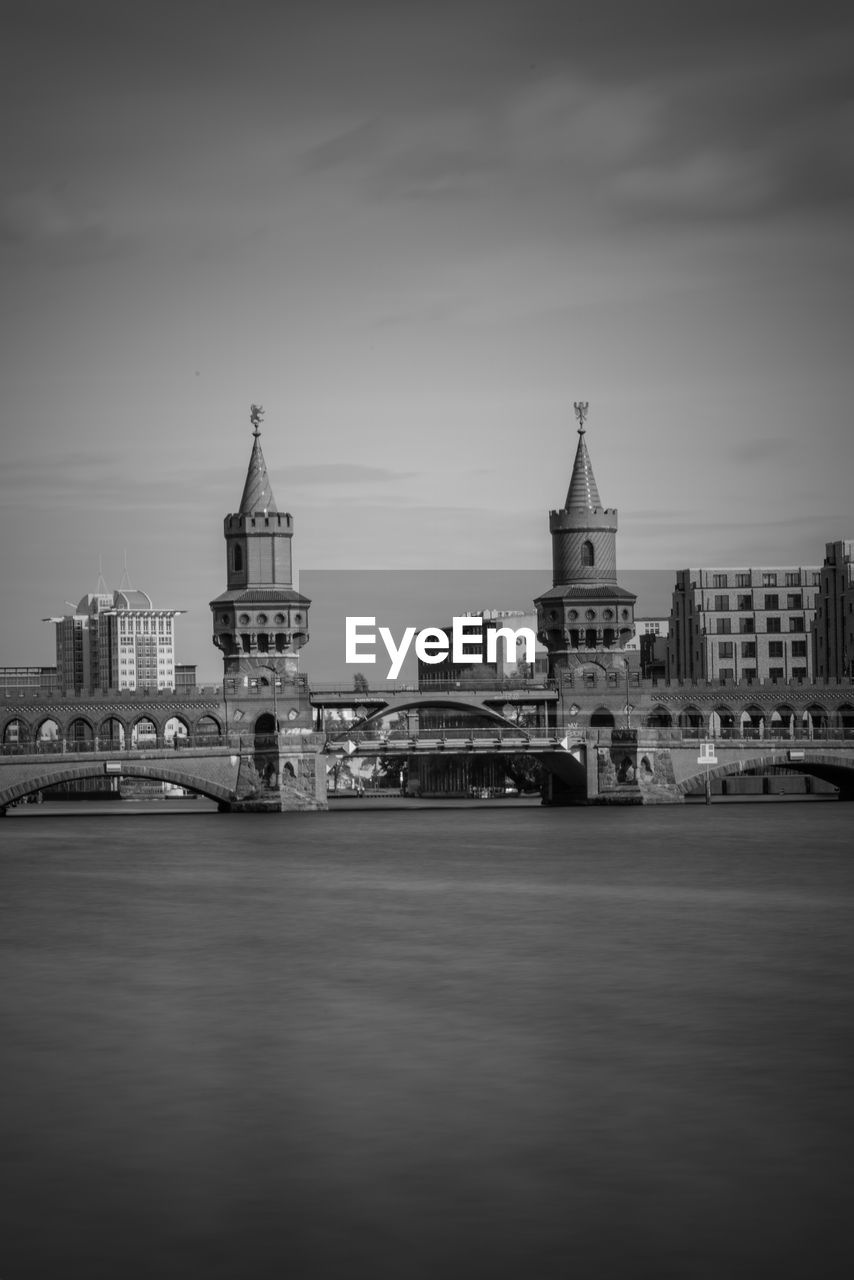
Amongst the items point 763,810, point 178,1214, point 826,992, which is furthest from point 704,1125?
point 763,810

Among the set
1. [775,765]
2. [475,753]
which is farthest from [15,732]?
[775,765]

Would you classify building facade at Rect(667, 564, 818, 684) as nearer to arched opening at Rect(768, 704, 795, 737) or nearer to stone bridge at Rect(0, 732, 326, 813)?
arched opening at Rect(768, 704, 795, 737)

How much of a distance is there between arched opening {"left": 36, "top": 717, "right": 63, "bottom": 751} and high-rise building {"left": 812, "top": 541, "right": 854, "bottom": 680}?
53.9 metres

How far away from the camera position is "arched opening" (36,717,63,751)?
3944 inches

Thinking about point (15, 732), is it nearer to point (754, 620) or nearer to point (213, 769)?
point (213, 769)

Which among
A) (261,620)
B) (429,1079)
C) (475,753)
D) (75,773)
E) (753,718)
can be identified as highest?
(261,620)

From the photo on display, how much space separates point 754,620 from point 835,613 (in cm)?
866

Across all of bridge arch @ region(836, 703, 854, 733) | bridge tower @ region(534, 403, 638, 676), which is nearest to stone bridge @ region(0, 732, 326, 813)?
bridge tower @ region(534, 403, 638, 676)

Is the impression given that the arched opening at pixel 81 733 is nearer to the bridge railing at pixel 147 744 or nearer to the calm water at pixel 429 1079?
the bridge railing at pixel 147 744

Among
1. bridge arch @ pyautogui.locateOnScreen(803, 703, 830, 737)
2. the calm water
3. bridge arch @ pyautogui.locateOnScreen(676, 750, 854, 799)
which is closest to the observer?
the calm water

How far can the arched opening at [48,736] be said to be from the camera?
100188 millimetres

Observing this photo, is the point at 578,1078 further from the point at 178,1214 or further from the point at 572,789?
the point at 572,789

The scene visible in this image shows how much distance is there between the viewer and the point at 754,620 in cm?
14950

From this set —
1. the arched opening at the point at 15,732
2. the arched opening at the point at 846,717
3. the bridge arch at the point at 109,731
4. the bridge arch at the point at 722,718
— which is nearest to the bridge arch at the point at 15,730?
the arched opening at the point at 15,732
